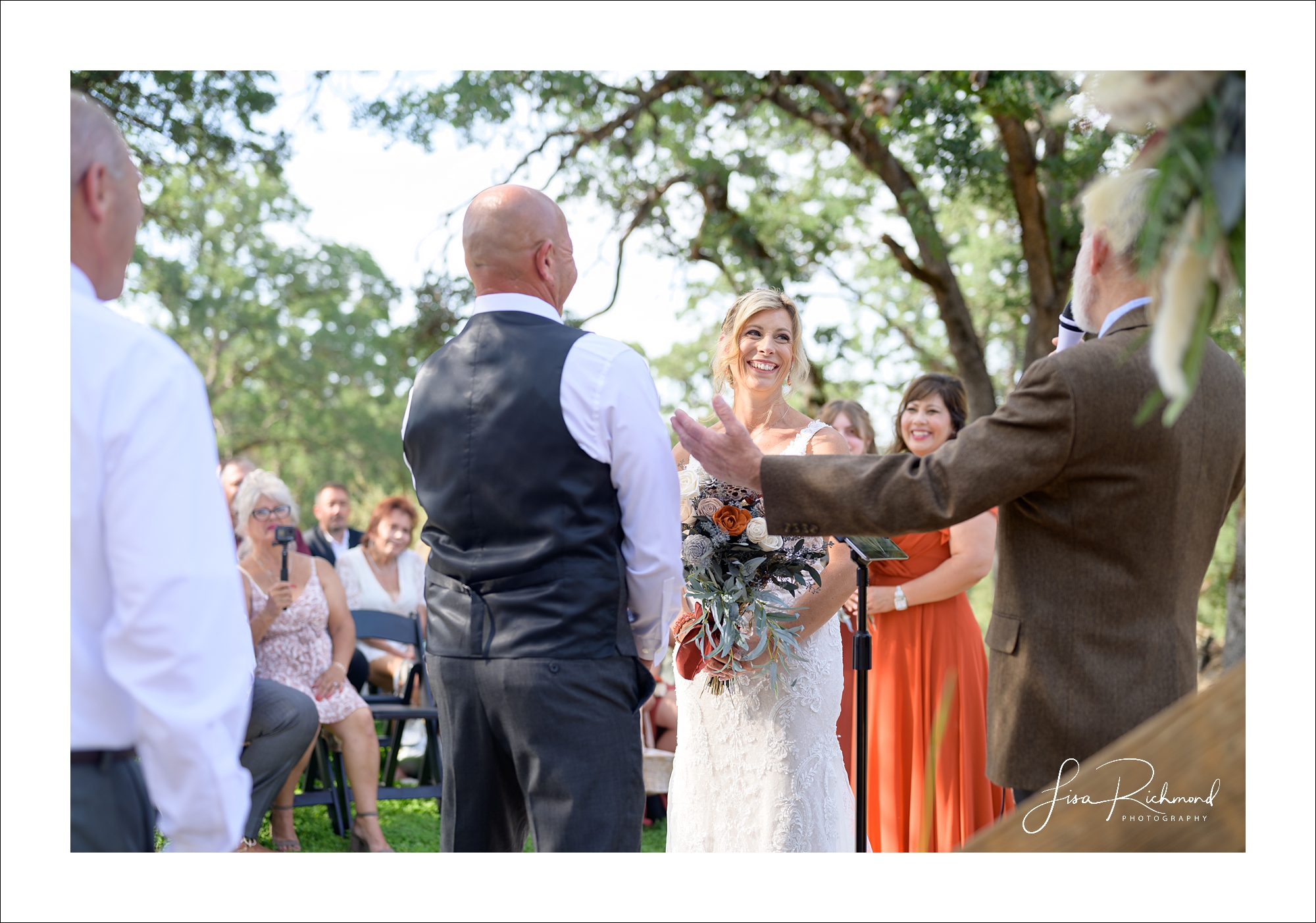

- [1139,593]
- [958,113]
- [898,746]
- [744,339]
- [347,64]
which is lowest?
[898,746]

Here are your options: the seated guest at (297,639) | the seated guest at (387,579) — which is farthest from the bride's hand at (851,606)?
the seated guest at (387,579)

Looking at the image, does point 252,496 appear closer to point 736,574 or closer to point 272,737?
point 272,737

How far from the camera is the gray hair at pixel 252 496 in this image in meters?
5.25

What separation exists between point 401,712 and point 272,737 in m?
1.01

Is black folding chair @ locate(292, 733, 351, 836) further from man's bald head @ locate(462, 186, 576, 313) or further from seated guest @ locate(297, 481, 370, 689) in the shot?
man's bald head @ locate(462, 186, 576, 313)

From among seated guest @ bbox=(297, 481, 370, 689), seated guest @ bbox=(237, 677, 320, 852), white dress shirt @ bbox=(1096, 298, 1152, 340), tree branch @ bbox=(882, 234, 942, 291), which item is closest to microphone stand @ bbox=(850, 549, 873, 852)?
white dress shirt @ bbox=(1096, 298, 1152, 340)

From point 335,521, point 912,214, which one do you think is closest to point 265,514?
point 335,521

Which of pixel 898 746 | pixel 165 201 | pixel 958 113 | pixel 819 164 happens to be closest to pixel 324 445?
pixel 165 201

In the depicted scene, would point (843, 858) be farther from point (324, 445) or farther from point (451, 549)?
point (324, 445)

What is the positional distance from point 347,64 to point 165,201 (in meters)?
9.94

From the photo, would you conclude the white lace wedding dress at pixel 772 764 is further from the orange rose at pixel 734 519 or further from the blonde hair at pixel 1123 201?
the blonde hair at pixel 1123 201

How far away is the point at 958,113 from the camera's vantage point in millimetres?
8148

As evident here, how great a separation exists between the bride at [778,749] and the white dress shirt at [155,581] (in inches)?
79.7

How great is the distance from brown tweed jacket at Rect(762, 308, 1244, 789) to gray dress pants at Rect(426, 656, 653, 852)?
62cm
